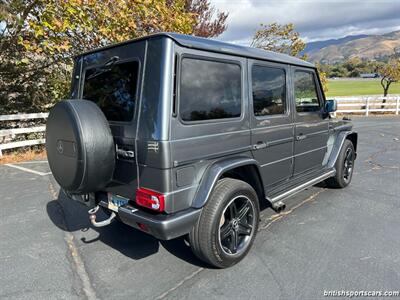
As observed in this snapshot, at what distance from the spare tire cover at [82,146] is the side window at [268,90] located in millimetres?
1611

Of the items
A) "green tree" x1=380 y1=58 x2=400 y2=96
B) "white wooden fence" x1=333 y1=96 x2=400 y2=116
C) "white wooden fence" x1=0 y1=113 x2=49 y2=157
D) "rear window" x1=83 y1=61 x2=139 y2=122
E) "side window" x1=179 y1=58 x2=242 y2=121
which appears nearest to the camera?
"side window" x1=179 y1=58 x2=242 y2=121

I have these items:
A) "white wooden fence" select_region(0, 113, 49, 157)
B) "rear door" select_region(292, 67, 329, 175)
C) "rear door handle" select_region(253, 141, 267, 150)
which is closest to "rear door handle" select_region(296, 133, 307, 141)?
"rear door" select_region(292, 67, 329, 175)

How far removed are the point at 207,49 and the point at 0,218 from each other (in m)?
3.68

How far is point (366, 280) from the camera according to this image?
8.89ft

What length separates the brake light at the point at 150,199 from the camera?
2496 mm

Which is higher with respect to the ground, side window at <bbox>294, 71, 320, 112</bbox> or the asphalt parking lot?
side window at <bbox>294, 71, 320, 112</bbox>

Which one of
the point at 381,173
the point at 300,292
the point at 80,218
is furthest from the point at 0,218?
the point at 381,173

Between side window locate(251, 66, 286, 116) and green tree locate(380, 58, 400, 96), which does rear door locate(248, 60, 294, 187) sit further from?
green tree locate(380, 58, 400, 96)

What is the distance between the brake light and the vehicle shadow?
875 millimetres

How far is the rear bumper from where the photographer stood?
247cm

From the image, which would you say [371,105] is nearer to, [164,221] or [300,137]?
[300,137]

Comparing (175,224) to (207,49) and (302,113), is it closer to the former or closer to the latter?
(207,49)

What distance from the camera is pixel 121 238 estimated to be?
3.61 metres

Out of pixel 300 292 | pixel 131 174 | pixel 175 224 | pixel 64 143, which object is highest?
pixel 64 143
